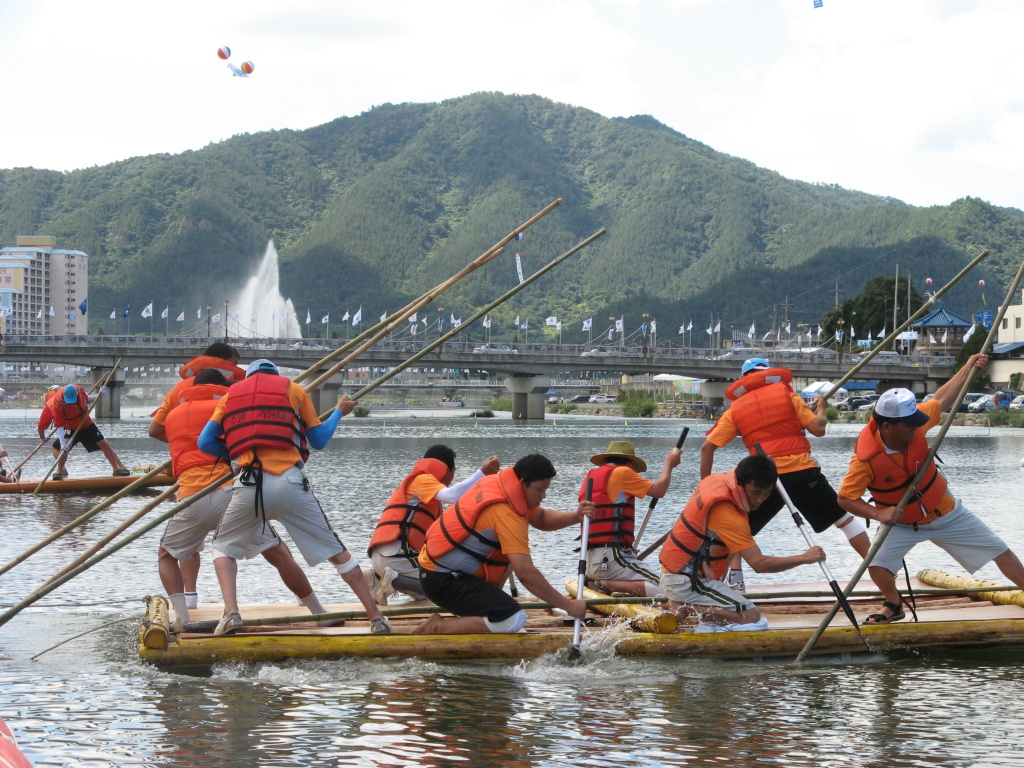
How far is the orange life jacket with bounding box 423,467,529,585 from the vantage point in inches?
341

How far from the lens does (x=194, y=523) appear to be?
32.6 feet

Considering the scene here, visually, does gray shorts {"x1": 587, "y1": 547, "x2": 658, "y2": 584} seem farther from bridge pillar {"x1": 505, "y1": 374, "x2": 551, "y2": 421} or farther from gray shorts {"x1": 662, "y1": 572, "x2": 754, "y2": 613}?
bridge pillar {"x1": 505, "y1": 374, "x2": 551, "y2": 421}

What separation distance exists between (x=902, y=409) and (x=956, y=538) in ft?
4.43

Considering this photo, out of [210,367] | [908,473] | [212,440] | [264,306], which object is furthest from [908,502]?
[264,306]

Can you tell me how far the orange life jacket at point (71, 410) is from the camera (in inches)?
948

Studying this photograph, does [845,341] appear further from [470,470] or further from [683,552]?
[683,552]

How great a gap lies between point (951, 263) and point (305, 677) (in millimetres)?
200704

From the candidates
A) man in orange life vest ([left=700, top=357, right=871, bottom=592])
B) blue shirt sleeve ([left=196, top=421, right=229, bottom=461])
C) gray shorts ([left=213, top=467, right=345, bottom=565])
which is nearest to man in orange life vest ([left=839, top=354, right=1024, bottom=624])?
man in orange life vest ([left=700, top=357, right=871, bottom=592])

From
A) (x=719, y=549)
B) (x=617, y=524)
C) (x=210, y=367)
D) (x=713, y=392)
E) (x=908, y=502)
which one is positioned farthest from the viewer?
(x=713, y=392)

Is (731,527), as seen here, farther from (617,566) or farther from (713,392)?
(713,392)

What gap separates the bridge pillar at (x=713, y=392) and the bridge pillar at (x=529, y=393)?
13.4m


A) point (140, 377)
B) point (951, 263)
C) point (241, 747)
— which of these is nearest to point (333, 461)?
point (241, 747)

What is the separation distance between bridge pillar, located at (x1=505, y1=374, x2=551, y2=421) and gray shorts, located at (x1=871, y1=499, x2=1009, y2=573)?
91.4 meters

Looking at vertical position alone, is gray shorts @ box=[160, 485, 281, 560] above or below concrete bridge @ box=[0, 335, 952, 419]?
below
